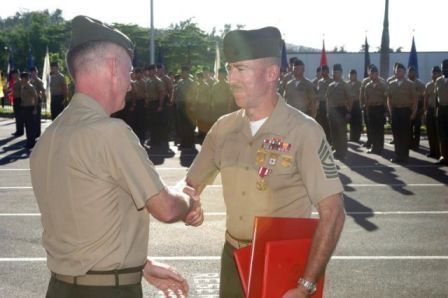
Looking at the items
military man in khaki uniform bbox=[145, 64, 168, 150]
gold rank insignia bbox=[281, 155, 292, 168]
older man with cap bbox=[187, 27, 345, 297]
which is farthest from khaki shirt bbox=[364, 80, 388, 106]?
gold rank insignia bbox=[281, 155, 292, 168]

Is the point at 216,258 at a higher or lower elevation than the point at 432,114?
lower

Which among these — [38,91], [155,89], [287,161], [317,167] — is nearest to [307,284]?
[317,167]

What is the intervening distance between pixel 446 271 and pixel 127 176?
5.66 m

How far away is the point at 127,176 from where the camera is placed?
328 cm

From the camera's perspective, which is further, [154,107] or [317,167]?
[154,107]

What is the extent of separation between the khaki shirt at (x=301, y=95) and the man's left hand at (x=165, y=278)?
626 inches

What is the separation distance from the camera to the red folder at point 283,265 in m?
3.30

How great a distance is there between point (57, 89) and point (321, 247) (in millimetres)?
22910

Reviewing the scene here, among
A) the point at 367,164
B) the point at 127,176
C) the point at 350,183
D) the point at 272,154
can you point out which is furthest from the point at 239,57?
the point at 367,164

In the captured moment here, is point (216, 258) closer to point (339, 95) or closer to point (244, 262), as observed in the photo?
point (244, 262)

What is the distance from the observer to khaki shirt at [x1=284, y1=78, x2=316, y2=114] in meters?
19.6

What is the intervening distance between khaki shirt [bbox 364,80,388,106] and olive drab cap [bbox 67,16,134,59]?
58.1 feet

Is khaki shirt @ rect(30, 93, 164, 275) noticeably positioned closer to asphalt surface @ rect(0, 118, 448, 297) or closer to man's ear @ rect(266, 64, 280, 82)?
man's ear @ rect(266, 64, 280, 82)

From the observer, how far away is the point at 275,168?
392 centimetres
